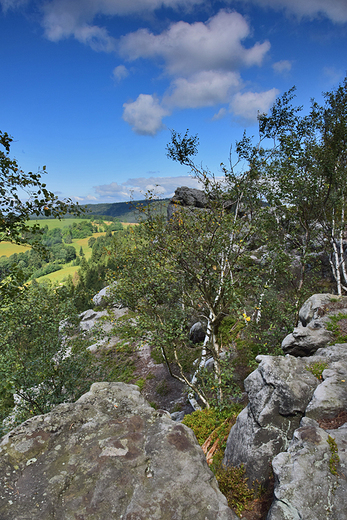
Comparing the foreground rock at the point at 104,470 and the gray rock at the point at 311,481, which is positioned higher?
the foreground rock at the point at 104,470

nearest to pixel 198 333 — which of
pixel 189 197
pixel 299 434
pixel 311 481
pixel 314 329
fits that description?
pixel 314 329

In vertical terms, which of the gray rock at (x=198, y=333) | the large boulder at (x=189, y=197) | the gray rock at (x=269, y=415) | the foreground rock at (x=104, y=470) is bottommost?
the gray rock at (x=198, y=333)

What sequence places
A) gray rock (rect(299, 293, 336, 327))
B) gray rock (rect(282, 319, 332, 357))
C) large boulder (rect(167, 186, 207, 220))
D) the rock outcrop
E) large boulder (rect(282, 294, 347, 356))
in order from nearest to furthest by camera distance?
the rock outcrop < gray rock (rect(282, 319, 332, 357)) < large boulder (rect(282, 294, 347, 356)) < gray rock (rect(299, 293, 336, 327)) < large boulder (rect(167, 186, 207, 220))

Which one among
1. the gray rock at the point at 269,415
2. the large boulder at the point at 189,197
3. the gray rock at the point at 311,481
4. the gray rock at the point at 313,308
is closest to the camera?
the gray rock at the point at 311,481

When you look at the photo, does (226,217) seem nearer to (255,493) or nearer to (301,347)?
(301,347)

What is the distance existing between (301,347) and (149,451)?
9.73 meters

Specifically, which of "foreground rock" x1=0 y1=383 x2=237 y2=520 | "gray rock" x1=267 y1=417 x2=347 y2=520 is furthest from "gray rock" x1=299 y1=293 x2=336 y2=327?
"foreground rock" x1=0 y1=383 x2=237 y2=520

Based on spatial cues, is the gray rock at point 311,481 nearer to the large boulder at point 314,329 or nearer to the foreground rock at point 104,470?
the foreground rock at point 104,470

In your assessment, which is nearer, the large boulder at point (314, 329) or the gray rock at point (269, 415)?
the gray rock at point (269, 415)

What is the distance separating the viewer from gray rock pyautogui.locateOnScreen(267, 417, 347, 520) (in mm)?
5004

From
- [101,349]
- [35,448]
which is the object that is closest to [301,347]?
[35,448]

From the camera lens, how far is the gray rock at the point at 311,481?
500 centimetres

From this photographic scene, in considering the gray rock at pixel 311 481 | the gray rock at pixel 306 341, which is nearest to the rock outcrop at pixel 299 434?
the gray rock at pixel 311 481

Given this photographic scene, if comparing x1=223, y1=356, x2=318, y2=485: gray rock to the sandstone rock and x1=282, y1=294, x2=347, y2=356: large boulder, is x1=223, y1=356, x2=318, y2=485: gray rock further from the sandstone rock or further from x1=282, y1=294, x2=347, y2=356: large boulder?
x1=282, y1=294, x2=347, y2=356: large boulder
